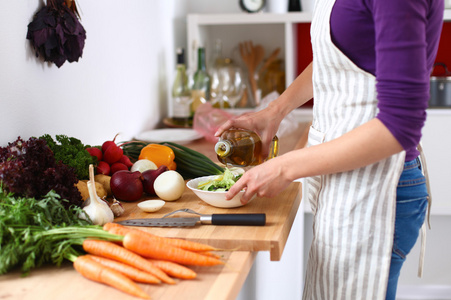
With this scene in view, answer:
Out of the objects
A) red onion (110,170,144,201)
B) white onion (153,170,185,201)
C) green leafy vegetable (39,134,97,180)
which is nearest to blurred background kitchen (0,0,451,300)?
green leafy vegetable (39,134,97,180)

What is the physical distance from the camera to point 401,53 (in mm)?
1009

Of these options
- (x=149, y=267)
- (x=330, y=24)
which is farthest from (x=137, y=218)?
(x=330, y=24)

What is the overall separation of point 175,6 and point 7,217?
2.17m

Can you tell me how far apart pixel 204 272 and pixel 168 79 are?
1999 millimetres

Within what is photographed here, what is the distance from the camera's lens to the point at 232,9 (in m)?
3.26

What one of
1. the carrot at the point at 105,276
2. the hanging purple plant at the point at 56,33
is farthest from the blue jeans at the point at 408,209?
the hanging purple plant at the point at 56,33

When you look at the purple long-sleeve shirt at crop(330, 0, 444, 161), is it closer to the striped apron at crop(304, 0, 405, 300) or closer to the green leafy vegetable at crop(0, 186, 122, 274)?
the striped apron at crop(304, 0, 405, 300)

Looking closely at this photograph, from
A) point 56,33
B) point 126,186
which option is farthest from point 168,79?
point 126,186

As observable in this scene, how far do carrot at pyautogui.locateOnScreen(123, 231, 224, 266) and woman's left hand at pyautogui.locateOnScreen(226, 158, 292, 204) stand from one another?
0.23 metres

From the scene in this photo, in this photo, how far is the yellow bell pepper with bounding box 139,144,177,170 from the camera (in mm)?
1688

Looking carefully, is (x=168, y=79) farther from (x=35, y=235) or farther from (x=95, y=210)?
(x=35, y=235)

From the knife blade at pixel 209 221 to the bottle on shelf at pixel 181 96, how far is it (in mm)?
1442

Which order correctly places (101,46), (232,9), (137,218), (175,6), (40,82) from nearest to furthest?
(137,218), (40,82), (101,46), (175,6), (232,9)

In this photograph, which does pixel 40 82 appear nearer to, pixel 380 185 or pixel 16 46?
pixel 16 46
